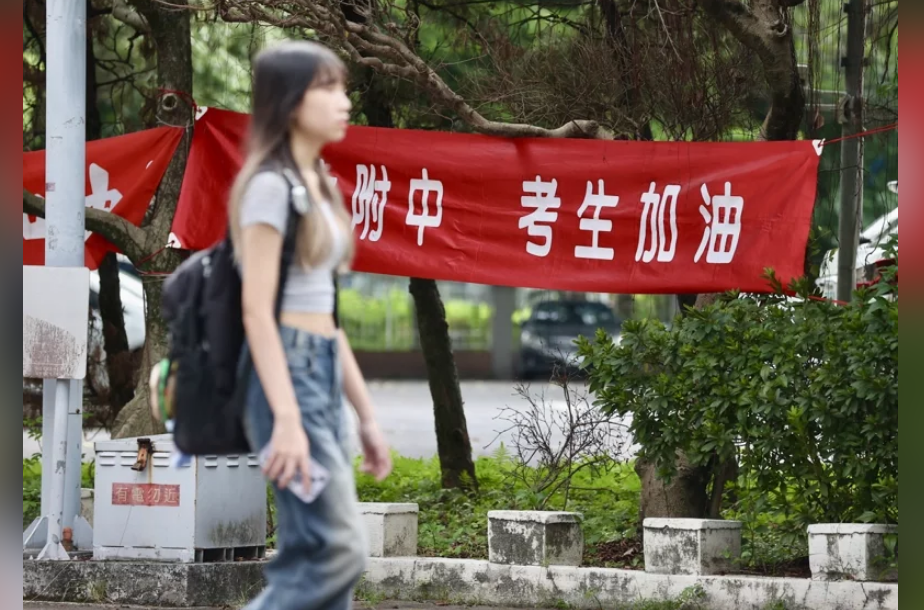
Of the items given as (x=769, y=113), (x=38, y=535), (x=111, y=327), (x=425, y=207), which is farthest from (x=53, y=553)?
(x=769, y=113)

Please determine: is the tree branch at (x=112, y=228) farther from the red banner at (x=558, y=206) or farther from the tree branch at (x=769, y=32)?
the tree branch at (x=769, y=32)

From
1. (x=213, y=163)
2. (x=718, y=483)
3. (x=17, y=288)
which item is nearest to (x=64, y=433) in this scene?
(x=213, y=163)

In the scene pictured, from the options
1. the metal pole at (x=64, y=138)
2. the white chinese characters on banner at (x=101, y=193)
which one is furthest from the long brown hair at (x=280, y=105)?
the white chinese characters on banner at (x=101, y=193)

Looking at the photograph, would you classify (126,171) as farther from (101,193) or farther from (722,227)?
(722,227)

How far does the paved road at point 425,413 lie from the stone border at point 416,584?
73.2 inches

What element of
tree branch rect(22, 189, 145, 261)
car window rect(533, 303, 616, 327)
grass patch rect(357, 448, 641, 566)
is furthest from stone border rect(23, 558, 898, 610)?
car window rect(533, 303, 616, 327)

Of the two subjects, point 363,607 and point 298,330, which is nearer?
point 298,330

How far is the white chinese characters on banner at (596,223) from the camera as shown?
830 cm

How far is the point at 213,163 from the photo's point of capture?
8.78 metres

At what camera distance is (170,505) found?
727 cm

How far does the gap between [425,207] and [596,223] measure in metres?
1.13

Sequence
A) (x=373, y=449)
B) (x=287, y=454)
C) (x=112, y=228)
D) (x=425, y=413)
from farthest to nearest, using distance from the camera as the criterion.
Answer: (x=425, y=413) → (x=112, y=228) → (x=373, y=449) → (x=287, y=454)

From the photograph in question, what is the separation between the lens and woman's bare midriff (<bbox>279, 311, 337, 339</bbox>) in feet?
12.5

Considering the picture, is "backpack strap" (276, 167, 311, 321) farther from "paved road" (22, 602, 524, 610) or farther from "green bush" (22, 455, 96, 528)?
"green bush" (22, 455, 96, 528)
